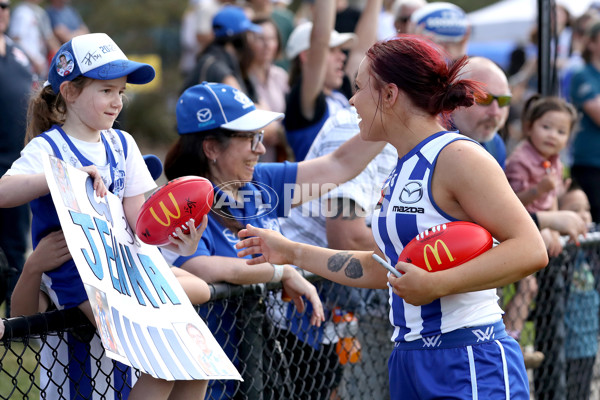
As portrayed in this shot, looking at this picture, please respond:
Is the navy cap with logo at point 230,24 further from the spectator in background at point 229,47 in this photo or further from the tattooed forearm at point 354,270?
the tattooed forearm at point 354,270

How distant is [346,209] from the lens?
13.2 feet

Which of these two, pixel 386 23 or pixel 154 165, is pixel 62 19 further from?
pixel 154 165

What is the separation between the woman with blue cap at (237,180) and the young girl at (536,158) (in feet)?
5.44

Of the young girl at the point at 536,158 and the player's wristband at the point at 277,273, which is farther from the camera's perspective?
the young girl at the point at 536,158

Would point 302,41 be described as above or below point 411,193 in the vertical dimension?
below

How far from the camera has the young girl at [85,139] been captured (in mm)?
3086

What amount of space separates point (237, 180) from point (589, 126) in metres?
4.51

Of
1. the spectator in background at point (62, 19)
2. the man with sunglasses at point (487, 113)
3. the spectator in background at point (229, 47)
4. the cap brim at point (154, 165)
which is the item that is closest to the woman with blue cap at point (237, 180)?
the cap brim at point (154, 165)

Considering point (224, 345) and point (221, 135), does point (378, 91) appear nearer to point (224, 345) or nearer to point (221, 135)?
point (221, 135)

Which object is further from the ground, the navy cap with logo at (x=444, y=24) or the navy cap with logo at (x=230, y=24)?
the navy cap with logo at (x=444, y=24)

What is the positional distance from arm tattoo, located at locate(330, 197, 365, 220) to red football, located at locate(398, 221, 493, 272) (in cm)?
143

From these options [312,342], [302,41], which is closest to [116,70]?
[312,342]

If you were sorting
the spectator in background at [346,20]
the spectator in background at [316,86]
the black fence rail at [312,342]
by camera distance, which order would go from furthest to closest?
1. the spectator in background at [346,20]
2. the spectator in background at [316,86]
3. the black fence rail at [312,342]

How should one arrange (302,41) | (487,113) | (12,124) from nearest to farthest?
(487,113) < (12,124) < (302,41)
